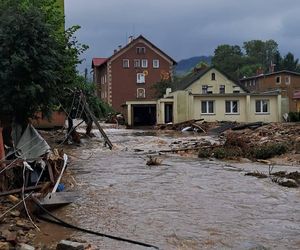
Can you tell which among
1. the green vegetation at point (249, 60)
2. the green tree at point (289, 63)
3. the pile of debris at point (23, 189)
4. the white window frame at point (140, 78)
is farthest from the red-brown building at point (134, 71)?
the pile of debris at point (23, 189)

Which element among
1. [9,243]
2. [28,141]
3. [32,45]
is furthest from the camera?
[32,45]

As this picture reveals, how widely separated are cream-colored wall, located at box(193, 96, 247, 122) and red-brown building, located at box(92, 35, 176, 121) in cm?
3000

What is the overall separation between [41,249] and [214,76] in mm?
60745

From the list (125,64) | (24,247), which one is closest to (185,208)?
(24,247)

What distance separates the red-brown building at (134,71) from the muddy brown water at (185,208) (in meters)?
65.2

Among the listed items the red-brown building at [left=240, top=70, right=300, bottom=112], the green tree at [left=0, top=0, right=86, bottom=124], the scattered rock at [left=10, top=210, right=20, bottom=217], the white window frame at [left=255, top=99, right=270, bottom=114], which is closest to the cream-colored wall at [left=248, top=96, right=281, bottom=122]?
the white window frame at [left=255, top=99, right=270, bottom=114]

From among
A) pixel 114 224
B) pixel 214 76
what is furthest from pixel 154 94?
pixel 114 224

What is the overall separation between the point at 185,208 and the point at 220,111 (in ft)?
139

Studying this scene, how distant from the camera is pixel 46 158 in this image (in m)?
13.6

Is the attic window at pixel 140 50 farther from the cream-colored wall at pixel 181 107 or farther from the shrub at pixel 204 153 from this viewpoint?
the shrub at pixel 204 153

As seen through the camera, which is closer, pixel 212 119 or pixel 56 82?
pixel 56 82

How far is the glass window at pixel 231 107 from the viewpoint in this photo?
54781 millimetres

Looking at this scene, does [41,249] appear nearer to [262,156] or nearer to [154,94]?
[262,156]

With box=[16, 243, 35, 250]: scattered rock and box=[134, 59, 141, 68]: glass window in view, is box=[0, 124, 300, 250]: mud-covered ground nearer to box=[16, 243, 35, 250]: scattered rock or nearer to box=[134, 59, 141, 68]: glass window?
box=[16, 243, 35, 250]: scattered rock
